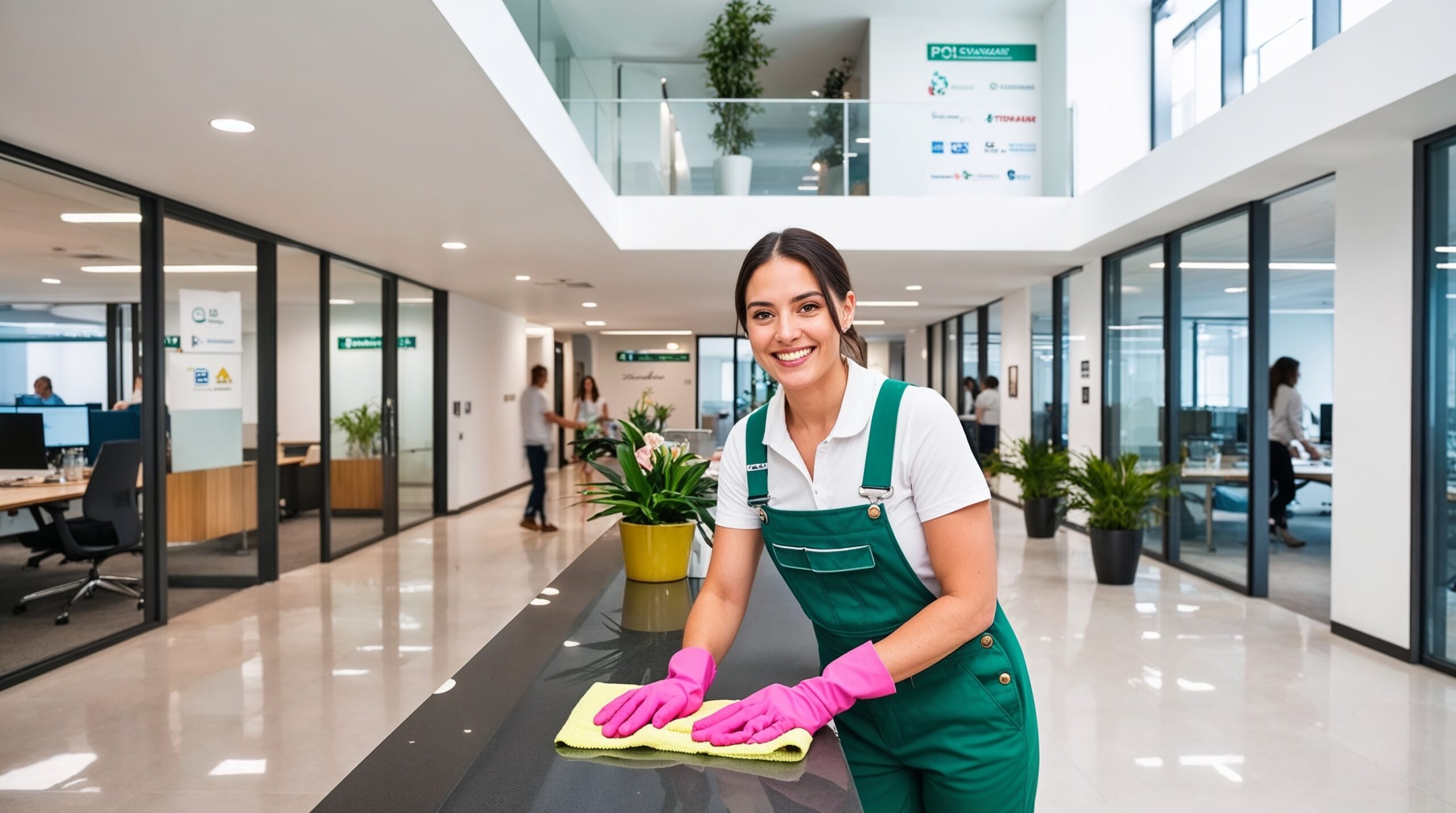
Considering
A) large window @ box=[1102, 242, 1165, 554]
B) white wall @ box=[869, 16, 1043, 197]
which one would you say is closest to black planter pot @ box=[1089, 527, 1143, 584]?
large window @ box=[1102, 242, 1165, 554]

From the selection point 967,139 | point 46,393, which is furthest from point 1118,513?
point 46,393

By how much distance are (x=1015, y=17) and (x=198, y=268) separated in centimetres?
900

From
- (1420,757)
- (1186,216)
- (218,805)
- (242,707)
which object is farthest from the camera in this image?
(1186,216)

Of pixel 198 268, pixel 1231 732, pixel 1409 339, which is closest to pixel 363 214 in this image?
pixel 198 268

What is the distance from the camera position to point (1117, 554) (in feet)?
20.7

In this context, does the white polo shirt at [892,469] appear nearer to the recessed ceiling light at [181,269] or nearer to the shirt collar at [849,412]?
the shirt collar at [849,412]

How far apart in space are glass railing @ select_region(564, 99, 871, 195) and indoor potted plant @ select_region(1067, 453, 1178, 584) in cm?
343

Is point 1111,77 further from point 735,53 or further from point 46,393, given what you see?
point 46,393

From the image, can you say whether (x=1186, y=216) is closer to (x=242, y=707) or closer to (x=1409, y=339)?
(x=1409, y=339)

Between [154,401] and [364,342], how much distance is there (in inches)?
122

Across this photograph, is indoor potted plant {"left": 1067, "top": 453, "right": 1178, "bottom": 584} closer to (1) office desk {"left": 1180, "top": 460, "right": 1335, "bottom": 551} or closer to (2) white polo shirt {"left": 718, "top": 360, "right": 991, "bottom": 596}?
(1) office desk {"left": 1180, "top": 460, "right": 1335, "bottom": 551}

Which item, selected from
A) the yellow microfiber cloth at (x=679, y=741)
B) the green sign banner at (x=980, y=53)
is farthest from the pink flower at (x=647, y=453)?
the green sign banner at (x=980, y=53)

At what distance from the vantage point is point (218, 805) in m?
2.99

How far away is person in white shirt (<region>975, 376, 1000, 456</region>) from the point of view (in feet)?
40.6
